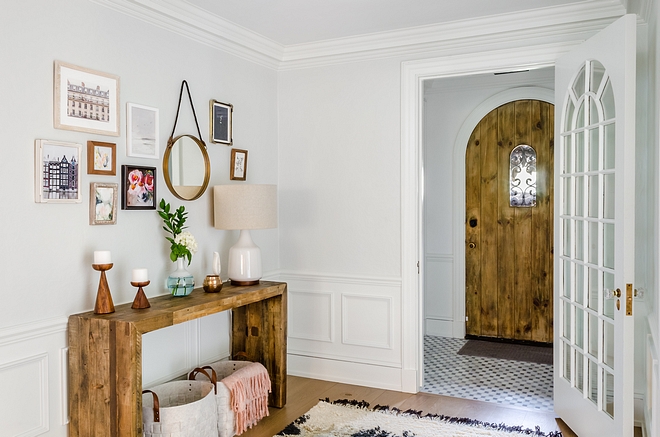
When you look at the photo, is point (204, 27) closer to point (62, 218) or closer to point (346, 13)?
point (346, 13)

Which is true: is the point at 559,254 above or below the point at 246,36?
below

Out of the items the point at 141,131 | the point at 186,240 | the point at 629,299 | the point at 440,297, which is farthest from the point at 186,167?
the point at 440,297

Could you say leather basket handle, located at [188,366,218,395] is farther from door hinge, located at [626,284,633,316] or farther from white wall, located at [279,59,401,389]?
door hinge, located at [626,284,633,316]

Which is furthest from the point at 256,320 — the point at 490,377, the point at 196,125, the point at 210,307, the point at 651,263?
the point at 651,263

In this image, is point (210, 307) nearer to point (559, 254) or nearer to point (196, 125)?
point (196, 125)

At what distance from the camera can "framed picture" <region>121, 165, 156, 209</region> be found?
296 cm

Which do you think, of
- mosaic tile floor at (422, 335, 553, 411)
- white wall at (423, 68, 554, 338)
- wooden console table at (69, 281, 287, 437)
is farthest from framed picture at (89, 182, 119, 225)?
white wall at (423, 68, 554, 338)

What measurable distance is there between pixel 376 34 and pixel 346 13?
1.57ft

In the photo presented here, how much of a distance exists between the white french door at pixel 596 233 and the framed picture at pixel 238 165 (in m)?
2.04

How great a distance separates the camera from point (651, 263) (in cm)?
282

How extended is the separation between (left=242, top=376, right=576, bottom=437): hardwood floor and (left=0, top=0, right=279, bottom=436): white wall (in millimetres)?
651

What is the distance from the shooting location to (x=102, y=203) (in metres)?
2.83

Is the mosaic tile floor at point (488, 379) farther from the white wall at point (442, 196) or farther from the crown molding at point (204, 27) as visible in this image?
the crown molding at point (204, 27)

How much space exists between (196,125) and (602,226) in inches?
94.3
